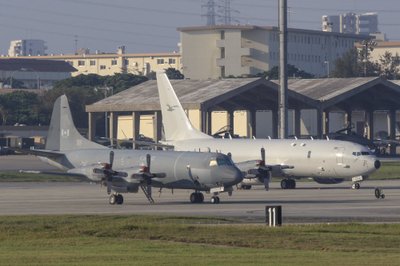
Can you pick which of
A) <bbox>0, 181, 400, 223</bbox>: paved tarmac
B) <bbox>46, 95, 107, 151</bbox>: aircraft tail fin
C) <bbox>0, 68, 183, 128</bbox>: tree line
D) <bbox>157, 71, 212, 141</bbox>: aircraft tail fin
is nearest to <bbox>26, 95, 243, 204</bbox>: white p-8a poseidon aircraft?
<bbox>0, 181, 400, 223</bbox>: paved tarmac

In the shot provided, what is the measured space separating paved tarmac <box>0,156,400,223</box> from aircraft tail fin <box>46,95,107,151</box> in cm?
266

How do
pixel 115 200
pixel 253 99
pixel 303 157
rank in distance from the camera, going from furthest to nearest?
1. pixel 253 99
2. pixel 303 157
3. pixel 115 200

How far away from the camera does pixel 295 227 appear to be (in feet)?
125

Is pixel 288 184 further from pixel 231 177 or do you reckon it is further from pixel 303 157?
pixel 231 177

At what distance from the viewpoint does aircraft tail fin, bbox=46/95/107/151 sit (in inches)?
2373

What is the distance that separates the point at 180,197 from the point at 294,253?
29.5 metres

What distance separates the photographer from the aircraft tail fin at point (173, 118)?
7275 centimetres

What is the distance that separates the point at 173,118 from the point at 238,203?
20.9m

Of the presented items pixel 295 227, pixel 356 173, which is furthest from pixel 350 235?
pixel 356 173

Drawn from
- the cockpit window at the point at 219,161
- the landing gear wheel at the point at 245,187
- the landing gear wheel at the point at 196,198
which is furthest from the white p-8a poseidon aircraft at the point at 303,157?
the cockpit window at the point at 219,161

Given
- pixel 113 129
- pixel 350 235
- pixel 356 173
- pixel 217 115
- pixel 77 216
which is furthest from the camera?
pixel 217 115

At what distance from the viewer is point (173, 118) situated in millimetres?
73812

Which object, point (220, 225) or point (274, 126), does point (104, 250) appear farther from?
point (274, 126)

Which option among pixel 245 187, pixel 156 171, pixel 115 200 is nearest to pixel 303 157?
pixel 245 187
